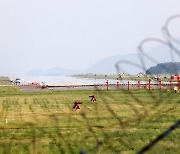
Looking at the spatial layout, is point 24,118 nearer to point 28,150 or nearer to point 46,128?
point 46,128

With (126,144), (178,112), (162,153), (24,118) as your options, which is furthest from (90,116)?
(162,153)

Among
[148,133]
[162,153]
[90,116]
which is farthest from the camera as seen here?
[90,116]

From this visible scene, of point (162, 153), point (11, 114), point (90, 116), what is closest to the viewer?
point (162, 153)

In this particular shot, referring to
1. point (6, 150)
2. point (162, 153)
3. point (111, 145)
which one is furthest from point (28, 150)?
point (162, 153)

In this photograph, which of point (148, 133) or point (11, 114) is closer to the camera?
point (148, 133)

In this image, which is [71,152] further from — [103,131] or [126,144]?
[103,131]

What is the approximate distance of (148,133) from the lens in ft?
69.0

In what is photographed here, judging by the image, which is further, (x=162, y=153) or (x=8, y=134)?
(x=8, y=134)

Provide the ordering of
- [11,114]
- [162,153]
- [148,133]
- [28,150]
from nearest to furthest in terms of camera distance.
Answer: [162,153] < [28,150] < [148,133] < [11,114]

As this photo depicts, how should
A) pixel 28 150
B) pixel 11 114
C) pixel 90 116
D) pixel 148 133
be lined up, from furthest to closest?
pixel 11 114
pixel 90 116
pixel 148 133
pixel 28 150

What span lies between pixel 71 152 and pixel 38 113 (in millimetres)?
13902

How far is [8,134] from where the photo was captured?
21766mm

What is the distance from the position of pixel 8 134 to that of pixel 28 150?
4216mm

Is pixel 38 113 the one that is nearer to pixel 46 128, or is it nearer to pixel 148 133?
pixel 46 128
